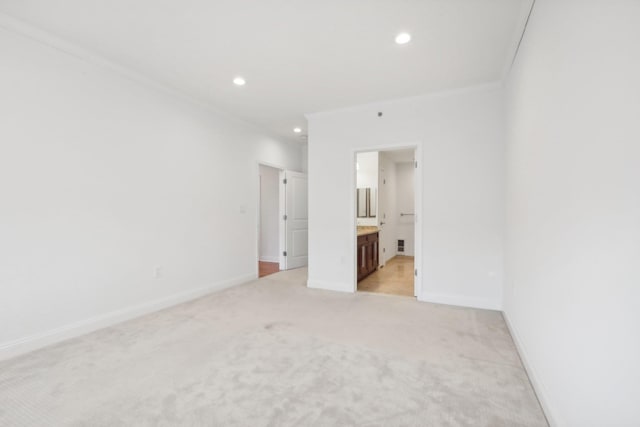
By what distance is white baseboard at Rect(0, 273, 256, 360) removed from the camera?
2393 mm

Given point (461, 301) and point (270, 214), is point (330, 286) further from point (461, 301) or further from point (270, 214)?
point (270, 214)

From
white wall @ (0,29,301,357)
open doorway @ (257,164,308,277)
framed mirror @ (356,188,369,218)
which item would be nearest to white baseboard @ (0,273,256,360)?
white wall @ (0,29,301,357)

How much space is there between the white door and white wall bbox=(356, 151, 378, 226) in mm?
1213

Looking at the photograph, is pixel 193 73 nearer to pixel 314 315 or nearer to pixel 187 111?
pixel 187 111

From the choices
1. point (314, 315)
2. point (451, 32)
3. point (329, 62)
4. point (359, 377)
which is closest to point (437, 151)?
point (451, 32)

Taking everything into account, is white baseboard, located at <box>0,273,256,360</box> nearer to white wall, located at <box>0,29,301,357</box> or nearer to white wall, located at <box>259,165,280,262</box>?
white wall, located at <box>0,29,301,357</box>

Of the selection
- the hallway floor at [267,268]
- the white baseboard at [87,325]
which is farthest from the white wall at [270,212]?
the white baseboard at [87,325]

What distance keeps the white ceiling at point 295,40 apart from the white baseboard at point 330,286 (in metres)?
2.67

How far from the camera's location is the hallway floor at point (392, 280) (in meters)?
4.40

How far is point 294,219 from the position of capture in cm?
609

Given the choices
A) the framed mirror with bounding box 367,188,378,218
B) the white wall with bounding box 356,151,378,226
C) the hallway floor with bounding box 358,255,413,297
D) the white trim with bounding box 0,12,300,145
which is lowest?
the hallway floor with bounding box 358,255,413,297

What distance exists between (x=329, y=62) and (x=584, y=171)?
2439mm

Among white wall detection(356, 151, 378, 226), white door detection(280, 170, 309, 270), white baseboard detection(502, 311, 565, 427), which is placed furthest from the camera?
white wall detection(356, 151, 378, 226)

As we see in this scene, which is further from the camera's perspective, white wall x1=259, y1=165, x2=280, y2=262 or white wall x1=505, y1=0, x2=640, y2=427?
white wall x1=259, y1=165, x2=280, y2=262
